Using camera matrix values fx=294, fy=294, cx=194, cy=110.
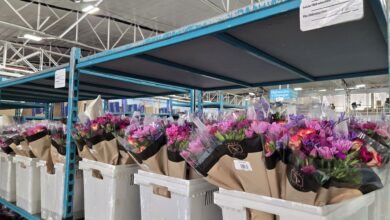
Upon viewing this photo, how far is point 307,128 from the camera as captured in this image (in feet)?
2.88

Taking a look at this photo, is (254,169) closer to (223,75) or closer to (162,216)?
(162,216)

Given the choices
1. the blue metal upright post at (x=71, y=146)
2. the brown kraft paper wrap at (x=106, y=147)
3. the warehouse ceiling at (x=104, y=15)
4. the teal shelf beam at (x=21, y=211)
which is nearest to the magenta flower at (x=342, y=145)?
the brown kraft paper wrap at (x=106, y=147)

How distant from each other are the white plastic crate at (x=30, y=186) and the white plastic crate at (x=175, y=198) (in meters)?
1.10

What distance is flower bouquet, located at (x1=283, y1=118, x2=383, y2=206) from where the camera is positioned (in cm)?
74

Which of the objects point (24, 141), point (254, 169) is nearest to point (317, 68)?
point (254, 169)

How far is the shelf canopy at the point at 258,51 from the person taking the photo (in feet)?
3.04

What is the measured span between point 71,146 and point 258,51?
1155 millimetres

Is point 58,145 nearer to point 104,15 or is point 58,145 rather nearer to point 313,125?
point 313,125

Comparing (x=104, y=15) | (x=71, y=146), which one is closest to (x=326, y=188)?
(x=71, y=146)

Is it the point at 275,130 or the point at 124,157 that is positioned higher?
the point at 275,130

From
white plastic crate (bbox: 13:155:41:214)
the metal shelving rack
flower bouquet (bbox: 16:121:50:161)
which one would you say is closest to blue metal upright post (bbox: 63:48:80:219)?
the metal shelving rack

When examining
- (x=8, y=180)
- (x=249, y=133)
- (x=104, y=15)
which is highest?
(x=104, y=15)

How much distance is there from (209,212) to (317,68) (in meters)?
1.05

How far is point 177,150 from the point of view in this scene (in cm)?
111
